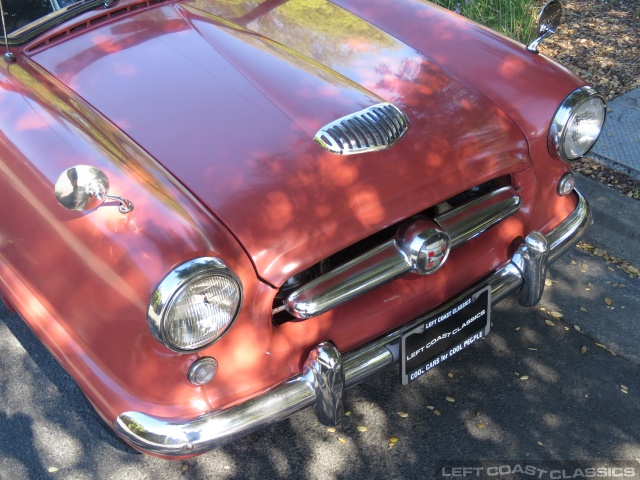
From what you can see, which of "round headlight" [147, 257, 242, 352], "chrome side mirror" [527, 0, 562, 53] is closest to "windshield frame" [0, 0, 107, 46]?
"round headlight" [147, 257, 242, 352]

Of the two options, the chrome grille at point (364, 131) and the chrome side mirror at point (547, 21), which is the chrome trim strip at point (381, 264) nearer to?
the chrome grille at point (364, 131)

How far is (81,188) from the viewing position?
6.56ft

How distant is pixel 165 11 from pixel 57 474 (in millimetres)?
1793

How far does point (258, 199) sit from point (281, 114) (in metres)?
0.40

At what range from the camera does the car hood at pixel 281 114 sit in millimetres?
2195

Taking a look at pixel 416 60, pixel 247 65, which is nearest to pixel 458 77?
pixel 416 60

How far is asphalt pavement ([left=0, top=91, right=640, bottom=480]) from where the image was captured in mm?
2635

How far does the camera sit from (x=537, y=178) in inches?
107

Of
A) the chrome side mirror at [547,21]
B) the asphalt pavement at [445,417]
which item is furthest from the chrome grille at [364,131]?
the asphalt pavement at [445,417]

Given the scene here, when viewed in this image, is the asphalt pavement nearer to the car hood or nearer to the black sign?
the black sign

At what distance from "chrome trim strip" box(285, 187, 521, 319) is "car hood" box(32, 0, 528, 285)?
0.10 meters

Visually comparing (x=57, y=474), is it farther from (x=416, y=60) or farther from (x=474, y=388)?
(x=416, y=60)

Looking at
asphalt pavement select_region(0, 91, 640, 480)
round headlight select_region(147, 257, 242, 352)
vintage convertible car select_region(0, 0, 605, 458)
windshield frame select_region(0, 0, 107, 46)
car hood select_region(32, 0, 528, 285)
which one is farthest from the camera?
windshield frame select_region(0, 0, 107, 46)

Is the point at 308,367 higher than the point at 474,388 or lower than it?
higher
